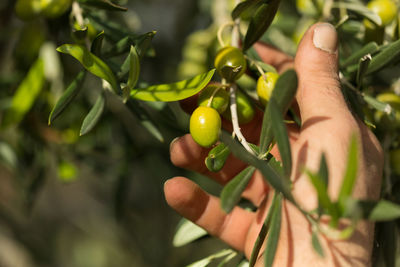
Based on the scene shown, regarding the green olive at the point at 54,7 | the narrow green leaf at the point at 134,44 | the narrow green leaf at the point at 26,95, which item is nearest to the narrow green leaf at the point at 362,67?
the narrow green leaf at the point at 134,44

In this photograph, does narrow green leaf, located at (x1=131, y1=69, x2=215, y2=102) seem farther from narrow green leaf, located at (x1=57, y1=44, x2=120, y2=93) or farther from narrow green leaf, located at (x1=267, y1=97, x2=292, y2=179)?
narrow green leaf, located at (x1=267, y1=97, x2=292, y2=179)

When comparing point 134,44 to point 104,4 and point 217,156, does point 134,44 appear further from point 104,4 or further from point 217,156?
point 217,156

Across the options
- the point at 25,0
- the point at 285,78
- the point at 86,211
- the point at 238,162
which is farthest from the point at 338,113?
the point at 86,211

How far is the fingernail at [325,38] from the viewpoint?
34.9 inches

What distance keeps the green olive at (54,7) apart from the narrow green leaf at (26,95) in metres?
0.23

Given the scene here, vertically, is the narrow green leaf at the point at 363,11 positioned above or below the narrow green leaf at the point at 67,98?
above

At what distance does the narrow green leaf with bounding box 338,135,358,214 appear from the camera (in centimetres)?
53

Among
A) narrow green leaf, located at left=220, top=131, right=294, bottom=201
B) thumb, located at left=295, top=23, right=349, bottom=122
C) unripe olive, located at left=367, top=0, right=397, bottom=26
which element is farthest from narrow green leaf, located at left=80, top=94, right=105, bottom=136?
unripe olive, located at left=367, top=0, right=397, bottom=26

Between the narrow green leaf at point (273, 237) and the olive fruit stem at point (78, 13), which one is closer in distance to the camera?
the narrow green leaf at point (273, 237)

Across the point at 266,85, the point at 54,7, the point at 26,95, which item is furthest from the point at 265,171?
the point at 26,95

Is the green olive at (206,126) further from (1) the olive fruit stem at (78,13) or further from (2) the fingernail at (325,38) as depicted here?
(1) the olive fruit stem at (78,13)

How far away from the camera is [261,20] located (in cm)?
91

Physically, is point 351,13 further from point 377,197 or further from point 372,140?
point 377,197

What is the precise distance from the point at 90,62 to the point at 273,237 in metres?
0.49
